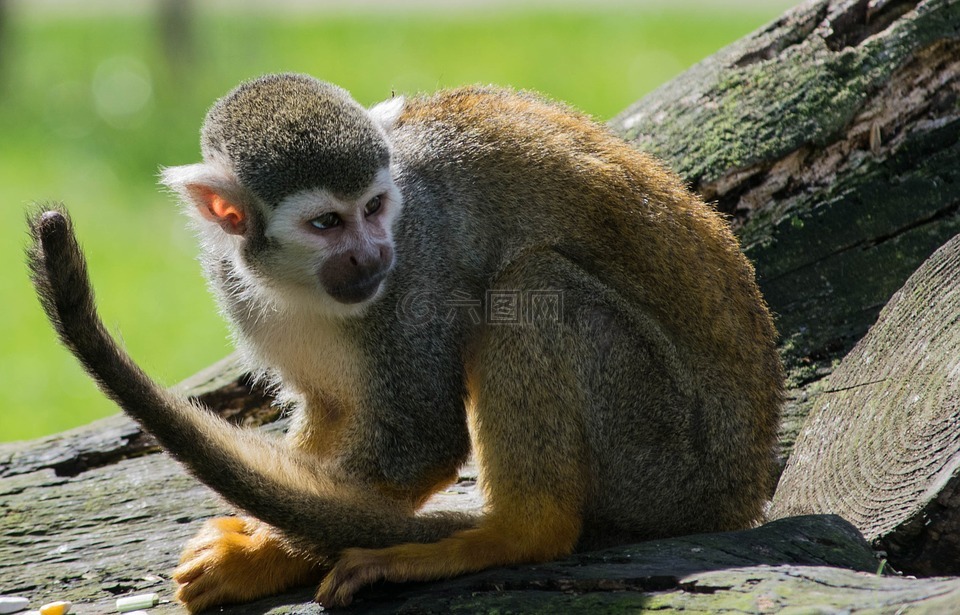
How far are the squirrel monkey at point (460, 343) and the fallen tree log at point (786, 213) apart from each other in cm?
84

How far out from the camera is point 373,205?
4.33 m

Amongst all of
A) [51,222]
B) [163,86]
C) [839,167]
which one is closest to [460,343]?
[51,222]

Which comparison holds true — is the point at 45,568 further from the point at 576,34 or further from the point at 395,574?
the point at 576,34

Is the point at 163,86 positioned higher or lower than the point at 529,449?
higher

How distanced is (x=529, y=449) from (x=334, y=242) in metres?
1.15

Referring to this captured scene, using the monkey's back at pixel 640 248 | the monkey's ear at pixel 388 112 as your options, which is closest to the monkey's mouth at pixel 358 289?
the monkey's back at pixel 640 248

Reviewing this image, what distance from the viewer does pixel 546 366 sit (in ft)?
12.9

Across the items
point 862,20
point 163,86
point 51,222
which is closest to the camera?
point 51,222

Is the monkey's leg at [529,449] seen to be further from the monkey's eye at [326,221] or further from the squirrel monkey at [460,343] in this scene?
the monkey's eye at [326,221]

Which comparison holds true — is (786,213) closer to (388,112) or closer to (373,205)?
(388,112)

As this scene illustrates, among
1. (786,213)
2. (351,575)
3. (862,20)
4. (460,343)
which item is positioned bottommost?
(351,575)

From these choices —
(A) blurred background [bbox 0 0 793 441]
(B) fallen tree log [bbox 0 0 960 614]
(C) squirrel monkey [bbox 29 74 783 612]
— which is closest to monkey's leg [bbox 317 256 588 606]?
(C) squirrel monkey [bbox 29 74 783 612]

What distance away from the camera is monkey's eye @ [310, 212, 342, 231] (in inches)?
168

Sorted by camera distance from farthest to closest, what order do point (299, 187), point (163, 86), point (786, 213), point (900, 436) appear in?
point (163, 86), point (786, 213), point (299, 187), point (900, 436)
